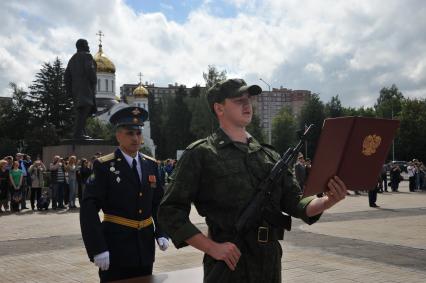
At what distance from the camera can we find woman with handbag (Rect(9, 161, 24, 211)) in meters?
16.2

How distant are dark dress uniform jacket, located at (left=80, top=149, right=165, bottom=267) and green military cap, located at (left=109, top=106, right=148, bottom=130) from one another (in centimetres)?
24

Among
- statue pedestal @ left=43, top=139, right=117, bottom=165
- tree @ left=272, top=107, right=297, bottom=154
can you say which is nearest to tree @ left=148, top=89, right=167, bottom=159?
tree @ left=272, top=107, right=297, bottom=154

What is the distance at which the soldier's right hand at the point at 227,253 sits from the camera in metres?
2.39

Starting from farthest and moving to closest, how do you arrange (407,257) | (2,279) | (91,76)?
1. (91,76)
2. (407,257)
3. (2,279)

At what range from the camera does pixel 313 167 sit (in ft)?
8.03

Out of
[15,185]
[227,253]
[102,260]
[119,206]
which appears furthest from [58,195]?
[227,253]

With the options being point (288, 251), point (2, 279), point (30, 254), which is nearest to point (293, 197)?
point (2, 279)

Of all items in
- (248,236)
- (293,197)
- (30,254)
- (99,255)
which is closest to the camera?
(248,236)

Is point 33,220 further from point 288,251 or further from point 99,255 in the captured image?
point 99,255

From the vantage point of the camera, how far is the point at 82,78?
63.6ft

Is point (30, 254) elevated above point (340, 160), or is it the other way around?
point (340, 160)

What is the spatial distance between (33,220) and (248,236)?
12.6 m

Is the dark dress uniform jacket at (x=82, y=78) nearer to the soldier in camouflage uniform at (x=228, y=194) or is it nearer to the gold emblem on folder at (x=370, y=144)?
the soldier in camouflage uniform at (x=228, y=194)

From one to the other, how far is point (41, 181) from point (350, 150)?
52.4 ft
